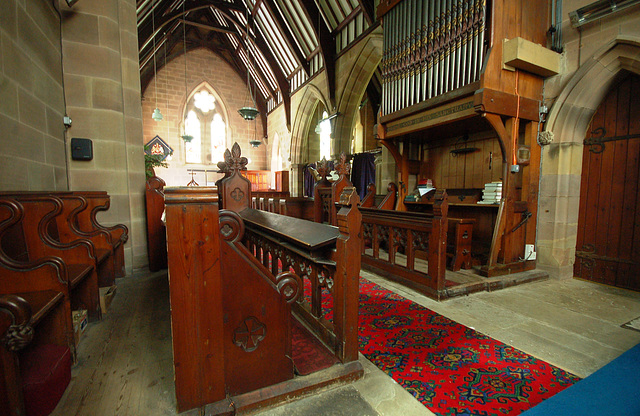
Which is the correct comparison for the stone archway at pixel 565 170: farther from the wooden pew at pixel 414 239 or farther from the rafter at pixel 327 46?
the rafter at pixel 327 46

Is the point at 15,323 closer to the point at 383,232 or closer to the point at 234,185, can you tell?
the point at 234,185

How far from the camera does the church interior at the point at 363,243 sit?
1154 mm

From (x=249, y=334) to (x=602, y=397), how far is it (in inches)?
56.4

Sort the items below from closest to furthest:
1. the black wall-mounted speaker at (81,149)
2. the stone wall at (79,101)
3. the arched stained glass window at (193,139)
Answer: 1. the stone wall at (79,101)
2. the black wall-mounted speaker at (81,149)
3. the arched stained glass window at (193,139)

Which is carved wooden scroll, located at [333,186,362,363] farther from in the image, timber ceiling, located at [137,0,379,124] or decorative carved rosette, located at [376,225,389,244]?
timber ceiling, located at [137,0,379,124]

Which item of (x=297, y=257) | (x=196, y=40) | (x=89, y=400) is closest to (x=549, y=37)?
(x=297, y=257)

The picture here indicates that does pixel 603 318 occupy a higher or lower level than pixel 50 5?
lower

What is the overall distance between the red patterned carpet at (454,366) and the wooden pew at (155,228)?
7.82 ft

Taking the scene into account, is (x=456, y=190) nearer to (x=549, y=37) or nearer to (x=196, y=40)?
(x=549, y=37)

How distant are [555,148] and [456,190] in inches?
48.5

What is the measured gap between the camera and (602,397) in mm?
1126

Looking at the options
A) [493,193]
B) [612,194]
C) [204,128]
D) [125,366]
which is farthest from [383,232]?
[204,128]

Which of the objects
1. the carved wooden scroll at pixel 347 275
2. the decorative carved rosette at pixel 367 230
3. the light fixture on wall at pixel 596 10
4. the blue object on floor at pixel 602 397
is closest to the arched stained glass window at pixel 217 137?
the decorative carved rosette at pixel 367 230

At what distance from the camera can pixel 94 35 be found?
295cm
